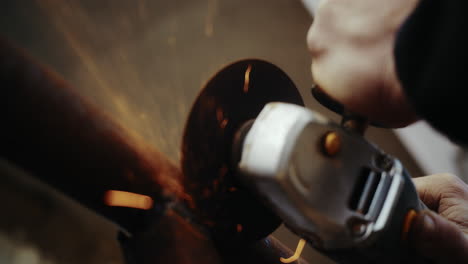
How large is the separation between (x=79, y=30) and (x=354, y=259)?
0.76 meters

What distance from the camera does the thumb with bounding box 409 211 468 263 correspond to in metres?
0.53

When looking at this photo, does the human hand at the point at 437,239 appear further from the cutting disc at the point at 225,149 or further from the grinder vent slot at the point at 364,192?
the cutting disc at the point at 225,149

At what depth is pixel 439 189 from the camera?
0.78 metres

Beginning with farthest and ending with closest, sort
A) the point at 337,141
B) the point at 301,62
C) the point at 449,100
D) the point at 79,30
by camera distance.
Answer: the point at 301,62, the point at 79,30, the point at 337,141, the point at 449,100

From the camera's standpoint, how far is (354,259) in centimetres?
51

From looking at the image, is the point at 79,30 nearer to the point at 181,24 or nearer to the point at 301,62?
the point at 181,24

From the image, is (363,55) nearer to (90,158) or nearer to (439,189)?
(90,158)

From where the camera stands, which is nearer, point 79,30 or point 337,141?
point 337,141

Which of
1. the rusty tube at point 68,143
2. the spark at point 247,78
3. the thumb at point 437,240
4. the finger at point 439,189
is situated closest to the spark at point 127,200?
the rusty tube at point 68,143

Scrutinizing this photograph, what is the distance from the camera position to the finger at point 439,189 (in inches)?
30.6

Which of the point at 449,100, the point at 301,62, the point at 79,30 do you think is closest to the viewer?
the point at 449,100

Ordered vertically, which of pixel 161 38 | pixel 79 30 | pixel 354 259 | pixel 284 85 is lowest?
pixel 354 259

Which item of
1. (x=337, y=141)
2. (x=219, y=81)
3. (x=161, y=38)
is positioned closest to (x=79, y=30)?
(x=161, y=38)

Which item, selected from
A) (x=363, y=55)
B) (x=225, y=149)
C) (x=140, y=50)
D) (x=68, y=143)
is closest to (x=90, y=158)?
(x=68, y=143)
